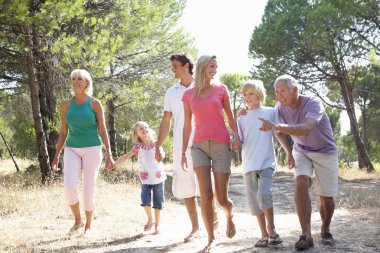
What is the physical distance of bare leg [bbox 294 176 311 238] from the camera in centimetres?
446

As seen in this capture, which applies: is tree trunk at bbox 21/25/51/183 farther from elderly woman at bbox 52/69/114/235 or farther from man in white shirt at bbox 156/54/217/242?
man in white shirt at bbox 156/54/217/242

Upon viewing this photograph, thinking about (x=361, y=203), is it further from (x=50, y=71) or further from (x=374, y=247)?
(x=50, y=71)

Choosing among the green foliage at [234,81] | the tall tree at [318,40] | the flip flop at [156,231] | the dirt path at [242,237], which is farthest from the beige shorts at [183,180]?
the green foliage at [234,81]

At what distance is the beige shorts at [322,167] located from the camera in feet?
15.6

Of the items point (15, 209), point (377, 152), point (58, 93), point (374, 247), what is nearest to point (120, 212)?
point (15, 209)

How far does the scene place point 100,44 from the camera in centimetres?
912

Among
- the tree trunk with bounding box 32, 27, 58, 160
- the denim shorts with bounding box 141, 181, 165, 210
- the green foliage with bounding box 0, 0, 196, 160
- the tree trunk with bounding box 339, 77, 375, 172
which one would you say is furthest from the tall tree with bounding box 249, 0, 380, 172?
the denim shorts with bounding box 141, 181, 165, 210

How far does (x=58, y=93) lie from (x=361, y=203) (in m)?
6.93

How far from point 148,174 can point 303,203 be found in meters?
2.08

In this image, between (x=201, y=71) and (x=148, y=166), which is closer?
(x=201, y=71)

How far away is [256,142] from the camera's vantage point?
4.68 meters

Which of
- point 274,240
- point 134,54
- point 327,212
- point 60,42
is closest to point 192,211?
point 274,240

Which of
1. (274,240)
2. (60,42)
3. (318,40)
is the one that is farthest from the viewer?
(318,40)

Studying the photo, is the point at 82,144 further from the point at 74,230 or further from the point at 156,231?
the point at 156,231
